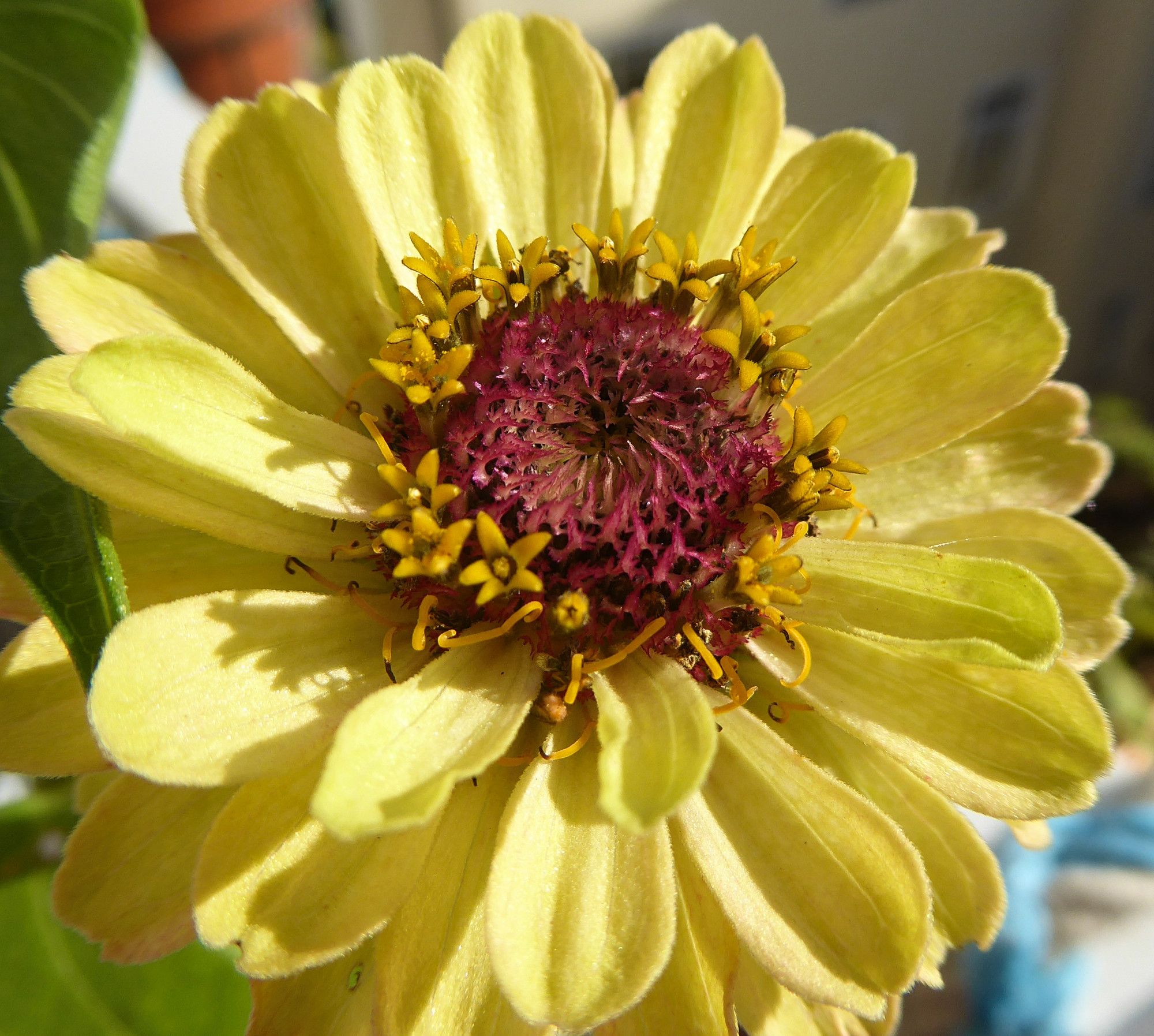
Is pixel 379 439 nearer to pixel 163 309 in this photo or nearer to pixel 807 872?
pixel 163 309

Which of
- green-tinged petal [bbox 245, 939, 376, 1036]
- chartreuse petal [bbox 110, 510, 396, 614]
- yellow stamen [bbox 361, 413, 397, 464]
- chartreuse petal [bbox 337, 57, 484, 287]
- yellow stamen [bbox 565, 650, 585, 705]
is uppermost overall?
chartreuse petal [bbox 337, 57, 484, 287]

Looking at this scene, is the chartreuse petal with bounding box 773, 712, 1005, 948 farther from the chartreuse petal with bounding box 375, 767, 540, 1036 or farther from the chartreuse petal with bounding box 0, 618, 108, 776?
the chartreuse petal with bounding box 0, 618, 108, 776

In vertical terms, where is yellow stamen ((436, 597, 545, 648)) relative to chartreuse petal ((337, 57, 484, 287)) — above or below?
below

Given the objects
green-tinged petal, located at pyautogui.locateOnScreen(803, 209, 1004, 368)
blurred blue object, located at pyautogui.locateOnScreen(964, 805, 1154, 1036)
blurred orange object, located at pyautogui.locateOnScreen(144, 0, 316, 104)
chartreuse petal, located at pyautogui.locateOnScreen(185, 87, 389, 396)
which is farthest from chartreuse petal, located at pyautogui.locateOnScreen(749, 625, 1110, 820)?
blurred orange object, located at pyautogui.locateOnScreen(144, 0, 316, 104)

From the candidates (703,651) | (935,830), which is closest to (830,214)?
(703,651)

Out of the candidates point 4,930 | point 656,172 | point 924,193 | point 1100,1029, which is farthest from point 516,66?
point 924,193

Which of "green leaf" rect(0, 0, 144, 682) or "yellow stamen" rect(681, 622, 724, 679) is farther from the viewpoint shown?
"yellow stamen" rect(681, 622, 724, 679)

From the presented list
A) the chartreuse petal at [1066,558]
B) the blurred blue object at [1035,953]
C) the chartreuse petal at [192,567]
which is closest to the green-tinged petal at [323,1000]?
the chartreuse petal at [192,567]

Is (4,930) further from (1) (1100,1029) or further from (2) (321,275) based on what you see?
Answer: (1) (1100,1029)
